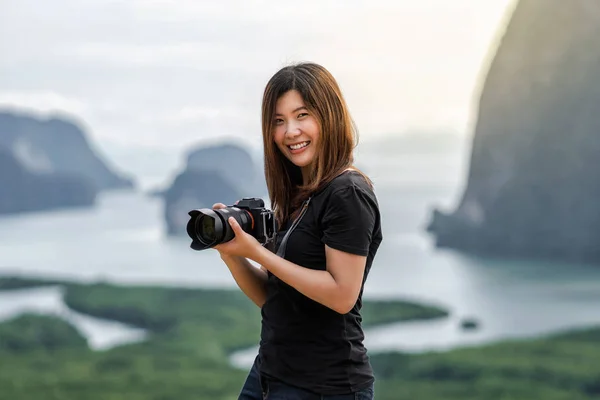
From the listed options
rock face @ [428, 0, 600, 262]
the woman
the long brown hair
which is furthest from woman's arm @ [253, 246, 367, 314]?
rock face @ [428, 0, 600, 262]

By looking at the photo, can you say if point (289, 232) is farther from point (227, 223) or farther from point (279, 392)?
point (279, 392)

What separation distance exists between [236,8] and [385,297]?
6.62ft

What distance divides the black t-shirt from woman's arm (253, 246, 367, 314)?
2 centimetres

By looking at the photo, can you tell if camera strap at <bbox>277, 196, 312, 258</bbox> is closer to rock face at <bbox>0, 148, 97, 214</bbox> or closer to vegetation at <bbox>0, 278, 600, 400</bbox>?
vegetation at <bbox>0, 278, 600, 400</bbox>

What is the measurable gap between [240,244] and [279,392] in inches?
8.7

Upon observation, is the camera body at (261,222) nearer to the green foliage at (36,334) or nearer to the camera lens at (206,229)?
the camera lens at (206,229)

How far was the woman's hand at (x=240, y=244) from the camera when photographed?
106 centimetres

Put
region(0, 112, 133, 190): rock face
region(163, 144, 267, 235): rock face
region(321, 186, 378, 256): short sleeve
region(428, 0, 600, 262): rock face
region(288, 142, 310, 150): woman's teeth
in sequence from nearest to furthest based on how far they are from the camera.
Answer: region(321, 186, 378, 256): short sleeve → region(288, 142, 310, 150): woman's teeth → region(428, 0, 600, 262): rock face → region(163, 144, 267, 235): rock face → region(0, 112, 133, 190): rock face

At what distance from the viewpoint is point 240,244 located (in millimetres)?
1068

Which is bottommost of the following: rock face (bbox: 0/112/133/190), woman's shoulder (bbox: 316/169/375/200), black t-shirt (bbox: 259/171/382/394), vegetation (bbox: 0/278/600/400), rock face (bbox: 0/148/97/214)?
vegetation (bbox: 0/278/600/400)

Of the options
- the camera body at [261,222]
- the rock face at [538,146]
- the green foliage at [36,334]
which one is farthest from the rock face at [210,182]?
the camera body at [261,222]

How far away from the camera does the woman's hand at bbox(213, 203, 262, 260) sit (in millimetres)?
1059

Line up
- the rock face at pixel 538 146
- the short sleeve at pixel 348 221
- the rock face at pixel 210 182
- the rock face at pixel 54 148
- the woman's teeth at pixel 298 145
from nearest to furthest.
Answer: the short sleeve at pixel 348 221, the woman's teeth at pixel 298 145, the rock face at pixel 538 146, the rock face at pixel 210 182, the rock face at pixel 54 148

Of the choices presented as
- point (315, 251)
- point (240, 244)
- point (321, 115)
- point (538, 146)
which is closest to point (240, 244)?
point (240, 244)
